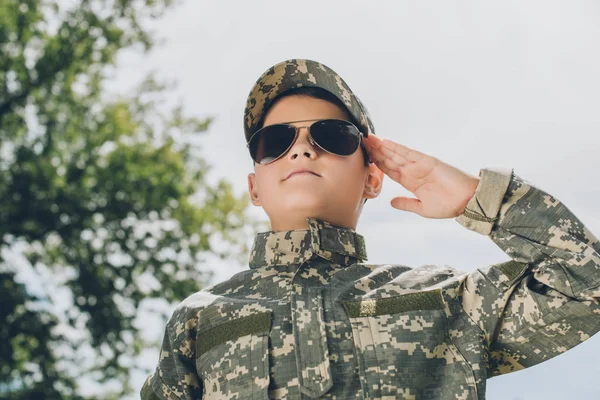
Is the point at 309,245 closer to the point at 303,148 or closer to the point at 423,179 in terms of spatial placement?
the point at 303,148

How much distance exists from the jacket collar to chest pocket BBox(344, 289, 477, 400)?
25cm

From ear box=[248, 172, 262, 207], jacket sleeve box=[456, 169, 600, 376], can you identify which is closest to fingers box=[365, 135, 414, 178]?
jacket sleeve box=[456, 169, 600, 376]

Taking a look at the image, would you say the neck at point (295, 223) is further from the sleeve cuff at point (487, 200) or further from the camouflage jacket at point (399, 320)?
the sleeve cuff at point (487, 200)

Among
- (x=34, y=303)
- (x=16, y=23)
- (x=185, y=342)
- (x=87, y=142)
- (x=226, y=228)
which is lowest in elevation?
(x=185, y=342)

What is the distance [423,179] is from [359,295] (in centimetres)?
50

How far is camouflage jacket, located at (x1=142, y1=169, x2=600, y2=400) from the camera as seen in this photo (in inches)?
91.6

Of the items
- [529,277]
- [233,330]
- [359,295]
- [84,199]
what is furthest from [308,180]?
[84,199]

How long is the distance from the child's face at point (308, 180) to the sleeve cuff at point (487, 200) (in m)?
0.48

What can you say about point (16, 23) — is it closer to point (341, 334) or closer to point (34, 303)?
point (34, 303)

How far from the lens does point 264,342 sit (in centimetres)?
241

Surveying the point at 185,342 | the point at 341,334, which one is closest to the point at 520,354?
the point at 341,334

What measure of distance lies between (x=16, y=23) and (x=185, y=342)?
453 inches

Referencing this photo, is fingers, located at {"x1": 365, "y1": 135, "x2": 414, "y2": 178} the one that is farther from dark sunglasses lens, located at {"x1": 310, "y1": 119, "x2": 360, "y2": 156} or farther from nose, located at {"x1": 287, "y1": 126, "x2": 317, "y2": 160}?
nose, located at {"x1": 287, "y1": 126, "x2": 317, "y2": 160}

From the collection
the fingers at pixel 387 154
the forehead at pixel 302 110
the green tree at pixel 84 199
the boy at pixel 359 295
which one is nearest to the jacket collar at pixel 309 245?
the boy at pixel 359 295
